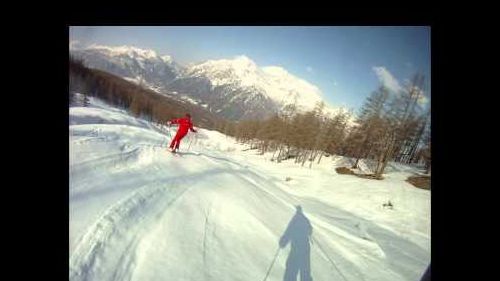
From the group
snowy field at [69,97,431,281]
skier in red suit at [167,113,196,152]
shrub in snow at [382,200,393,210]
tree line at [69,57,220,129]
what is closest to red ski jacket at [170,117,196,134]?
skier in red suit at [167,113,196,152]

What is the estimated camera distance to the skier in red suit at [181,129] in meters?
4.32

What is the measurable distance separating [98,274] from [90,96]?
2916 mm

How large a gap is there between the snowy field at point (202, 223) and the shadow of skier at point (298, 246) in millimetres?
12

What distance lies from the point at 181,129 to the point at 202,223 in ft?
6.40

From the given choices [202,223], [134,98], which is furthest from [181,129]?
[202,223]

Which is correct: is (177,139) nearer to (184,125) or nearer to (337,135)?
(184,125)

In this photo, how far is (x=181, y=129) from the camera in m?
4.31

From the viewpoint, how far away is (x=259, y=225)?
117 inches

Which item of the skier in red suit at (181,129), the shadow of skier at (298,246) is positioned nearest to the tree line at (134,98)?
the skier in red suit at (181,129)

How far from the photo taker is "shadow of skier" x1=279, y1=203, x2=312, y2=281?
102 inches

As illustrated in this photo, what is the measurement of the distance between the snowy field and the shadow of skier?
0.04ft

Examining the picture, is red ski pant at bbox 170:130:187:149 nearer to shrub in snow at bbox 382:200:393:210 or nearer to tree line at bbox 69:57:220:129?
tree line at bbox 69:57:220:129
